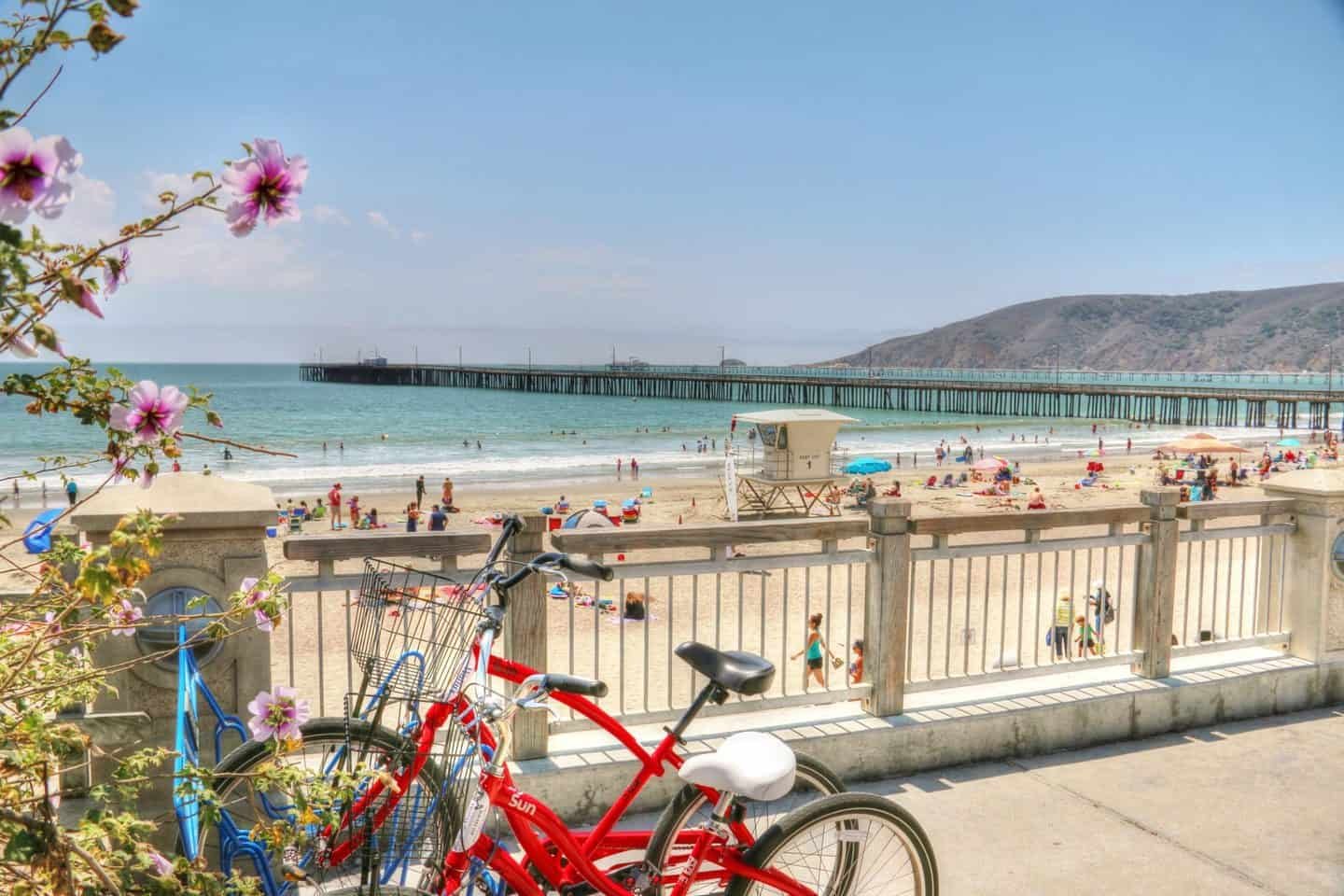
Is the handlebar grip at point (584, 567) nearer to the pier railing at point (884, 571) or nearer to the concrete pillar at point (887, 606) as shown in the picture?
the pier railing at point (884, 571)

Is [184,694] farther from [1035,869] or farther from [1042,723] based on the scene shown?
[1042,723]

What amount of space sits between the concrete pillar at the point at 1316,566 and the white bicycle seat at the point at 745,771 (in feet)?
14.3

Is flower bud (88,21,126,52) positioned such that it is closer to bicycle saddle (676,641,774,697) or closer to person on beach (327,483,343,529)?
bicycle saddle (676,641,774,697)

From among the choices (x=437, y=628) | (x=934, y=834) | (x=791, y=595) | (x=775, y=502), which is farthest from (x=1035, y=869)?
(x=775, y=502)

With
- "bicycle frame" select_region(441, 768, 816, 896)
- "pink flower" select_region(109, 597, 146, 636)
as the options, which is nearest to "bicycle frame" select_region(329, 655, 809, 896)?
"bicycle frame" select_region(441, 768, 816, 896)

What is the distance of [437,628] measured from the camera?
7.59 ft

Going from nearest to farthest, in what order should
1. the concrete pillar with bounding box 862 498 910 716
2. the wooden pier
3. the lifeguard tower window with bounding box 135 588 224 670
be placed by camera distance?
the lifeguard tower window with bounding box 135 588 224 670 < the concrete pillar with bounding box 862 498 910 716 < the wooden pier

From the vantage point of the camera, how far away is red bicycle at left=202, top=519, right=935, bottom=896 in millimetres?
2352

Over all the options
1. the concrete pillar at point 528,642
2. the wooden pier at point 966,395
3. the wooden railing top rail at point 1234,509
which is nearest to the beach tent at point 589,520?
the wooden railing top rail at point 1234,509

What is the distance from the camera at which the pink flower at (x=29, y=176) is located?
1307mm

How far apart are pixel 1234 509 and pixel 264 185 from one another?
18.4ft

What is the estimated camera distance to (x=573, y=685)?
2584 millimetres

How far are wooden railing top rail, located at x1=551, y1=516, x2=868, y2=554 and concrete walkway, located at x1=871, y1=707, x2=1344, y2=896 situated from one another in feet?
3.94

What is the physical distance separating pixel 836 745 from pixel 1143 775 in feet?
4.92
